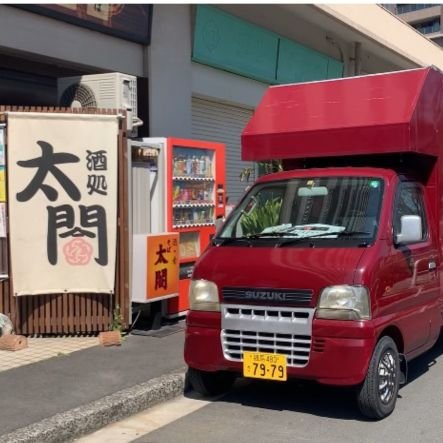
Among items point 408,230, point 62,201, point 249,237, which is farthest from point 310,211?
point 62,201

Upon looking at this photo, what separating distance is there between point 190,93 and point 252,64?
8.03ft

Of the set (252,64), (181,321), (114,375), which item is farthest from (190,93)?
(114,375)

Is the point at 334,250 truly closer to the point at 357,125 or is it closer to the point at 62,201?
the point at 357,125

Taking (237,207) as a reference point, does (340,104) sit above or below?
above

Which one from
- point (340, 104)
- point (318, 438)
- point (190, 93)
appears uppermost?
point (190, 93)

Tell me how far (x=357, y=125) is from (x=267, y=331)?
2.17 metres

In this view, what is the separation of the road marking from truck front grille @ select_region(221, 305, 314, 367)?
648 millimetres

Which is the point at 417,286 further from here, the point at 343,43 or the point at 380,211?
the point at 343,43

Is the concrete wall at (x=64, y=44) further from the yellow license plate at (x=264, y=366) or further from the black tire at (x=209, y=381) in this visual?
the yellow license plate at (x=264, y=366)

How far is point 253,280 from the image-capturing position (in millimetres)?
5070

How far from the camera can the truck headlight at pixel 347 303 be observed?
4.76 metres

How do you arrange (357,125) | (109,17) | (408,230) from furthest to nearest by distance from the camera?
(109,17) → (357,125) → (408,230)

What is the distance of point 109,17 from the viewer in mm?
9703

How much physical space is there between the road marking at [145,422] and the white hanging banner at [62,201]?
6.51ft
